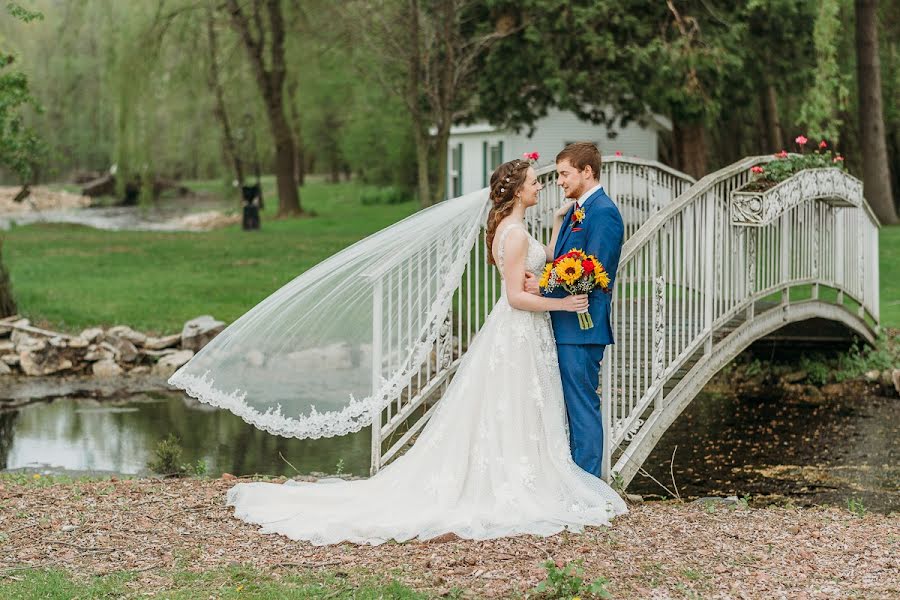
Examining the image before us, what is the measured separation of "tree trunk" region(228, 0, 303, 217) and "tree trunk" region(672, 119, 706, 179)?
11.2m

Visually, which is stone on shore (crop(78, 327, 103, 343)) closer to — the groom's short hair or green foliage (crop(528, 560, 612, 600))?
the groom's short hair

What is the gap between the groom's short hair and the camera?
6.99m

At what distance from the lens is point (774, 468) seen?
12117 millimetres

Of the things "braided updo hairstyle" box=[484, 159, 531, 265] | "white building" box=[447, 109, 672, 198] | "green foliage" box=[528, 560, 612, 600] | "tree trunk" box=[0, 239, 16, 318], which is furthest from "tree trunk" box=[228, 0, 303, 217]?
"green foliage" box=[528, 560, 612, 600]

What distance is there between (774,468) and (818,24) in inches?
478

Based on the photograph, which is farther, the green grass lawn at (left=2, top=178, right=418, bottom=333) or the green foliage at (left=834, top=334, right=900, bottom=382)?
the green grass lawn at (left=2, top=178, right=418, bottom=333)

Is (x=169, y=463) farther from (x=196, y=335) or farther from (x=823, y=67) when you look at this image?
(x=823, y=67)

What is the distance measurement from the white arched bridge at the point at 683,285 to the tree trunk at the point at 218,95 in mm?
18867

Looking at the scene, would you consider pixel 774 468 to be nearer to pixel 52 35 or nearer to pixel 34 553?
pixel 34 553

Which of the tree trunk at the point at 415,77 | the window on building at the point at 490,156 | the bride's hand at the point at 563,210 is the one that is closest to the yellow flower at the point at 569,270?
the bride's hand at the point at 563,210

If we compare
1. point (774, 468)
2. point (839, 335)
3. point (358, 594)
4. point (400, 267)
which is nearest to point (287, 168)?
point (839, 335)

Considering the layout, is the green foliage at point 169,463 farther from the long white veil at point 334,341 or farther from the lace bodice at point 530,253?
the lace bodice at point 530,253

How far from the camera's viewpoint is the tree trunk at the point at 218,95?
30625mm

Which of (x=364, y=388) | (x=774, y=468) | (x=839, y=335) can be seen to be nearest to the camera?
(x=364, y=388)
